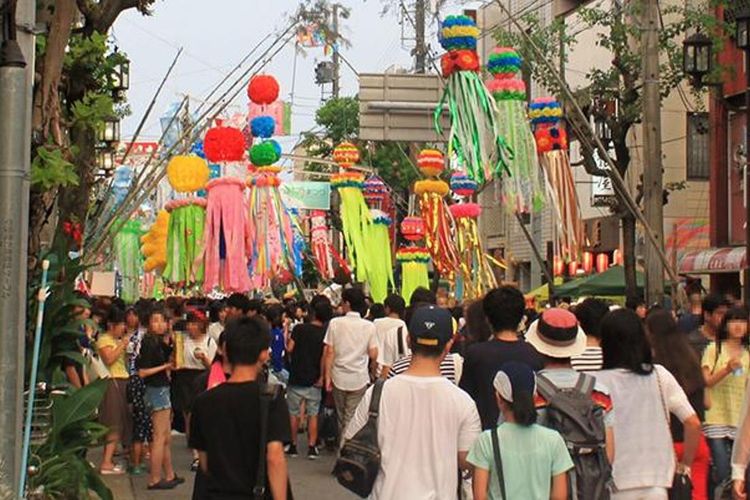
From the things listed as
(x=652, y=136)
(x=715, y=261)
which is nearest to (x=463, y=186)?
(x=715, y=261)

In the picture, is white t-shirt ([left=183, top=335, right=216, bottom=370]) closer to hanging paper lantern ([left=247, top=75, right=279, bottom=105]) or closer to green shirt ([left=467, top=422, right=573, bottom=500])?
green shirt ([left=467, top=422, right=573, bottom=500])

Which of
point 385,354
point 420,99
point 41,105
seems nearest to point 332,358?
point 385,354

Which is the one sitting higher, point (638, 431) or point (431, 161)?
point (431, 161)

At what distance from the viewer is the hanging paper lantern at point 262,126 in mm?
22859

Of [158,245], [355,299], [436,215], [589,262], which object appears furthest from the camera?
[589,262]

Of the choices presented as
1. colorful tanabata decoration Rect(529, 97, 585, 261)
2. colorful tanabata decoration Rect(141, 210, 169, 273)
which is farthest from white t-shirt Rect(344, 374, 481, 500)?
colorful tanabata decoration Rect(141, 210, 169, 273)

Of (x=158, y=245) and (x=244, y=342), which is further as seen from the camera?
(x=158, y=245)

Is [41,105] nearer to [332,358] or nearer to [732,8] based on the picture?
[332,358]

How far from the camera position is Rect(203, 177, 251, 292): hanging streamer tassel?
23656 millimetres

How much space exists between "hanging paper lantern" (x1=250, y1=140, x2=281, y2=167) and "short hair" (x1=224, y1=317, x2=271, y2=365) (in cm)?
1724

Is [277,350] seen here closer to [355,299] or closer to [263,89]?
[355,299]

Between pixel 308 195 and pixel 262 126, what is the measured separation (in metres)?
19.8

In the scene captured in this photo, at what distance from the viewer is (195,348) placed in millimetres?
13500

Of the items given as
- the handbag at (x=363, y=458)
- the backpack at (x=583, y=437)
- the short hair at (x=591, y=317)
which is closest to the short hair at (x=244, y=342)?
the handbag at (x=363, y=458)
